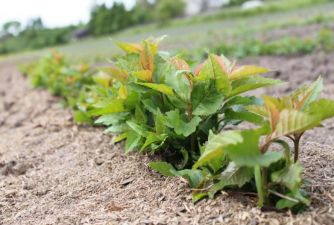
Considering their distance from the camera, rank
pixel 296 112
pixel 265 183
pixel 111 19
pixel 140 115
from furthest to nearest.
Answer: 1. pixel 111 19
2. pixel 140 115
3. pixel 265 183
4. pixel 296 112

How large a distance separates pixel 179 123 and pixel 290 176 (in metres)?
0.56

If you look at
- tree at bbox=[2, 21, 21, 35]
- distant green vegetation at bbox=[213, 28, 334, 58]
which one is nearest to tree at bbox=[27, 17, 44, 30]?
tree at bbox=[2, 21, 21, 35]

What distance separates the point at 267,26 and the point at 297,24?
0.51m

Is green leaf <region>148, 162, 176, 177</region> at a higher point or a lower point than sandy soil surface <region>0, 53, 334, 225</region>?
higher

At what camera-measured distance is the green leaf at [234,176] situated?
5.54 feet

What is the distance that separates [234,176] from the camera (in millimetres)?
1714

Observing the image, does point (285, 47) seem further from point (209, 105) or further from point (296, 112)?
point (296, 112)

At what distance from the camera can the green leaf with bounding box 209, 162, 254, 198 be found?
169 cm

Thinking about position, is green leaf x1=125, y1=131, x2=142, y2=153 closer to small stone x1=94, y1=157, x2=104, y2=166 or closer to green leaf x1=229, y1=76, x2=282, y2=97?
small stone x1=94, y1=157, x2=104, y2=166

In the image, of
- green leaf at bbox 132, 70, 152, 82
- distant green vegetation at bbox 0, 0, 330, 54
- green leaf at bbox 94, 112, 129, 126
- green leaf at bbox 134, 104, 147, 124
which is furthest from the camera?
distant green vegetation at bbox 0, 0, 330, 54

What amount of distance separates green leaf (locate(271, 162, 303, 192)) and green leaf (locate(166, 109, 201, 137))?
453 millimetres

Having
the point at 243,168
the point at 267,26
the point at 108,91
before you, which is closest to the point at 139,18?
the point at 267,26

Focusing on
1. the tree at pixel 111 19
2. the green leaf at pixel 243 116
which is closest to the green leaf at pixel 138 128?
the green leaf at pixel 243 116

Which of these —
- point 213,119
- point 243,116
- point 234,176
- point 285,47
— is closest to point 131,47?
point 213,119
